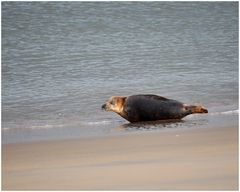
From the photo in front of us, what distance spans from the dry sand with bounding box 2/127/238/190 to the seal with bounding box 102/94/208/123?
0.72m

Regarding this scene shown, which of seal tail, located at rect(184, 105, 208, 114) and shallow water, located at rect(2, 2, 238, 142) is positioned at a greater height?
shallow water, located at rect(2, 2, 238, 142)

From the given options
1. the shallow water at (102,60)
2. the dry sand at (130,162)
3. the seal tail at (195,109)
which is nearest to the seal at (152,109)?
the seal tail at (195,109)

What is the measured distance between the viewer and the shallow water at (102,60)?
26.5 feet

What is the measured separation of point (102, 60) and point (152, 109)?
3.73m

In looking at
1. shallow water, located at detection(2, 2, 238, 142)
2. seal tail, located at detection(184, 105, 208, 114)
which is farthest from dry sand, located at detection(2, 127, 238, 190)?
seal tail, located at detection(184, 105, 208, 114)

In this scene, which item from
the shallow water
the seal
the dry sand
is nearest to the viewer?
the dry sand

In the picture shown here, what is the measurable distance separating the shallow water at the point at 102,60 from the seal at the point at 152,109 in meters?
0.13

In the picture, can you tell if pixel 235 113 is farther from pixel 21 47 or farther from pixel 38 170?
pixel 21 47

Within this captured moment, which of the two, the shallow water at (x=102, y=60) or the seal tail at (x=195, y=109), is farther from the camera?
the shallow water at (x=102, y=60)

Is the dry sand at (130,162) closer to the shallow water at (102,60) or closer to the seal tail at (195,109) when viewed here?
the shallow water at (102,60)

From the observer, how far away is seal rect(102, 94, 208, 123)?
24.9 ft

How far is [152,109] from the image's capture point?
24.9 feet

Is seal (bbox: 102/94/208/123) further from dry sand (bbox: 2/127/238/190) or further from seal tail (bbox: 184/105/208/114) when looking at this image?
dry sand (bbox: 2/127/238/190)

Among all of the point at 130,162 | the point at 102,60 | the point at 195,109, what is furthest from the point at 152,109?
the point at 102,60
